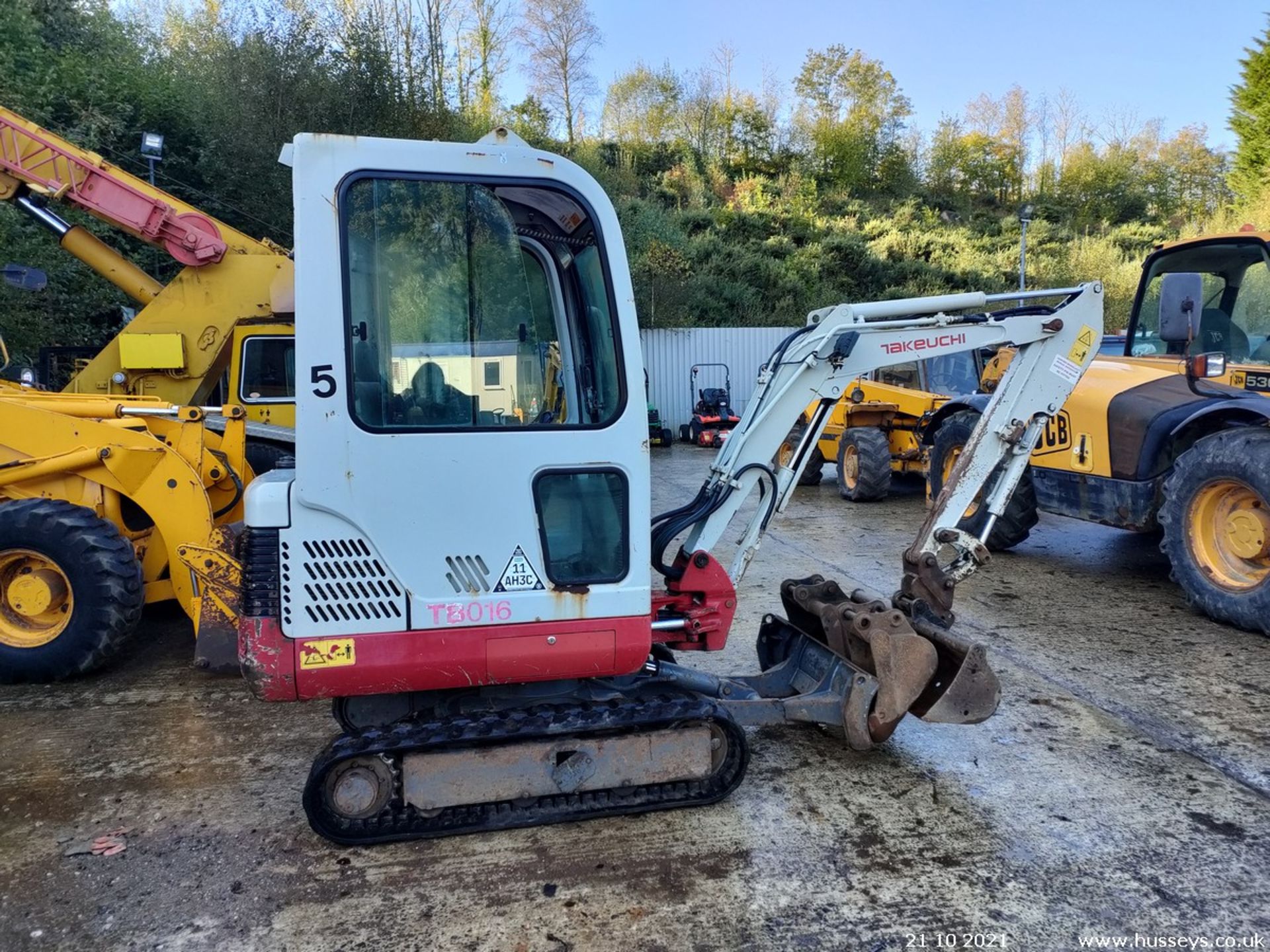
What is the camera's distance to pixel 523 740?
3.08 metres

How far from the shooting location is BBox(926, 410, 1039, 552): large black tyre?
717 centimetres

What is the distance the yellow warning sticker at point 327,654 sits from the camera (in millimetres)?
2787

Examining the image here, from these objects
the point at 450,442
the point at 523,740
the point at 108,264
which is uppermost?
the point at 108,264

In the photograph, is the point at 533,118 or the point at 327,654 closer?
the point at 327,654

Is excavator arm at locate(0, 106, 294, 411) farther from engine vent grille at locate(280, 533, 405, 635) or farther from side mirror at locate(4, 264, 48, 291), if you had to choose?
engine vent grille at locate(280, 533, 405, 635)

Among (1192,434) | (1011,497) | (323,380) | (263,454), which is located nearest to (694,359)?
(1011,497)

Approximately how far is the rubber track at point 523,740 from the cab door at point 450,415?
0.92ft

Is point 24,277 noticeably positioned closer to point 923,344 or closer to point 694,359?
point 923,344

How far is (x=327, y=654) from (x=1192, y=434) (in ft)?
19.2

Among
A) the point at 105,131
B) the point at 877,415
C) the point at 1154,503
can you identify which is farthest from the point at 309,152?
the point at 105,131

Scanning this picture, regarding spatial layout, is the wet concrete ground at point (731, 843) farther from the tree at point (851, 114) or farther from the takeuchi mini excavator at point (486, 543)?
the tree at point (851, 114)

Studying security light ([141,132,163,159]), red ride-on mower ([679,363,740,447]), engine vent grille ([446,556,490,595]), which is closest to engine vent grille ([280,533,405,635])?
engine vent grille ([446,556,490,595])

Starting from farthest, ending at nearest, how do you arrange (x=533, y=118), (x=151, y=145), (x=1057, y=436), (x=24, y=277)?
(x=533, y=118), (x=151, y=145), (x=1057, y=436), (x=24, y=277)

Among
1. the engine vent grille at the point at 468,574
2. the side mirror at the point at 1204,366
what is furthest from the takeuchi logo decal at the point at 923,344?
the side mirror at the point at 1204,366
